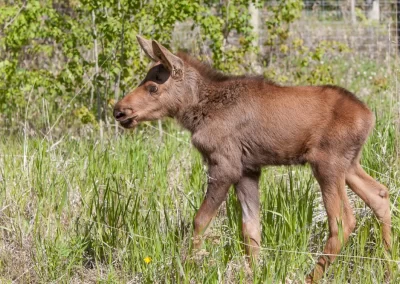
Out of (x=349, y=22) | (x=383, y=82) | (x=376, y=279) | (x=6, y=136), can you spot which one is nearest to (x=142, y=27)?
(x=6, y=136)

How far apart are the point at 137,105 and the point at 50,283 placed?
1.42 m

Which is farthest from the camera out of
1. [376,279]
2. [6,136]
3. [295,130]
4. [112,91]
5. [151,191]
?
[112,91]

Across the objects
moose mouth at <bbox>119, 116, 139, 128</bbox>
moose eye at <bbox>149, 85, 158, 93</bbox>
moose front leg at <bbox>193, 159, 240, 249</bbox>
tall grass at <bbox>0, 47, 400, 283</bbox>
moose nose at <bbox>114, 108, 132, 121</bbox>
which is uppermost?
moose eye at <bbox>149, 85, 158, 93</bbox>

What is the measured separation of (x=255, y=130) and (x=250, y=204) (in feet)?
1.80

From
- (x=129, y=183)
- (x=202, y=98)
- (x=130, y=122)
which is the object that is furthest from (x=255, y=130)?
(x=129, y=183)

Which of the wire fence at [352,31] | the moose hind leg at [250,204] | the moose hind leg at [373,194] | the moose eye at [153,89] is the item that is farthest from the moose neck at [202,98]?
the wire fence at [352,31]

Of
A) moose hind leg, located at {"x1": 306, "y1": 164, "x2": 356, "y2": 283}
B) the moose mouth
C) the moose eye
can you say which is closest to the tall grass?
moose hind leg, located at {"x1": 306, "y1": 164, "x2": 356, "y2": 283}

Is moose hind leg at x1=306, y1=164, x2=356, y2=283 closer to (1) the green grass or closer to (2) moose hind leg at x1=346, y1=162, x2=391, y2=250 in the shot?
(1) the green grass

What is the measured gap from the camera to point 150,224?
20.1 feet

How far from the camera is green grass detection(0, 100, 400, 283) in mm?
5613

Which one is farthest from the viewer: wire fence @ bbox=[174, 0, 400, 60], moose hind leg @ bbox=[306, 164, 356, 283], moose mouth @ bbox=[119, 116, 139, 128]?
wire fence @ bbox=[174, 0, 400, 60]

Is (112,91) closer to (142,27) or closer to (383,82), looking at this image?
(142,27)

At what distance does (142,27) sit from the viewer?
9.51 m

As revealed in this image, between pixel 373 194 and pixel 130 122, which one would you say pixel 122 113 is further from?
pixel 373 194
